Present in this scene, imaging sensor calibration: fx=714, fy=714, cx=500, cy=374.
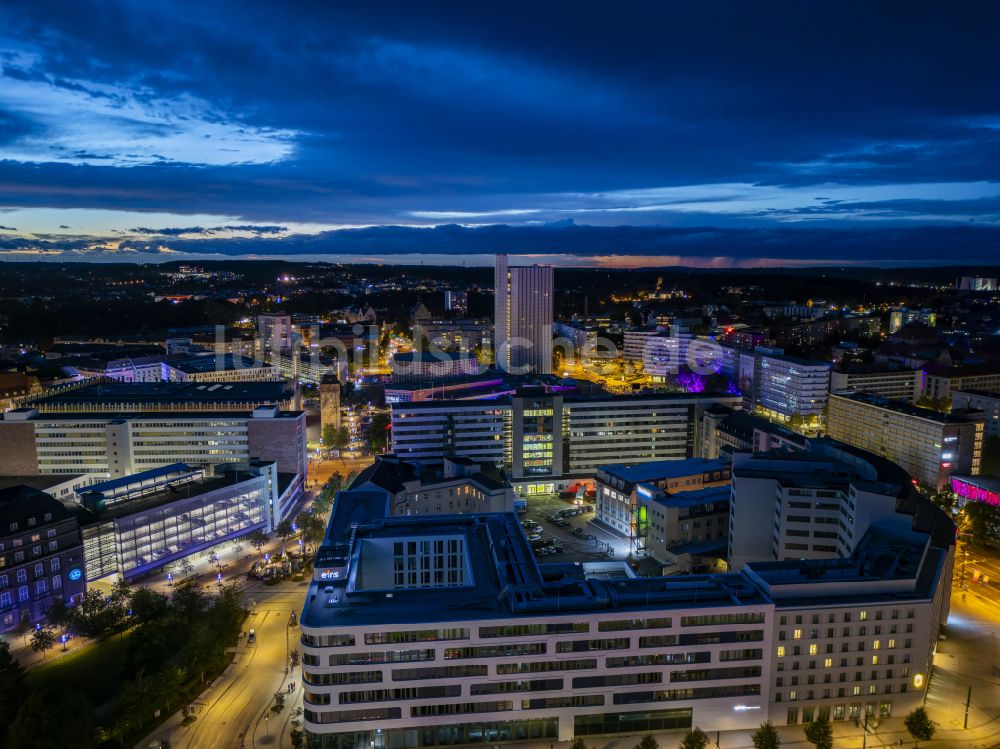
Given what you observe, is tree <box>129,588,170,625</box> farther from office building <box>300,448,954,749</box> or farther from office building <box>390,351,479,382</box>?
office building <box>390,351,479,382</box>

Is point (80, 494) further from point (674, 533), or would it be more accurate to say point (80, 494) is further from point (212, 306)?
point (212, 306)

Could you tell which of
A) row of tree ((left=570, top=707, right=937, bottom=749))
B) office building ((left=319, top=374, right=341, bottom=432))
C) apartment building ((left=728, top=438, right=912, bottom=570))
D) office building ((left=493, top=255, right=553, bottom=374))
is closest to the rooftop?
office building ((left=319, top=374, right=341, bottom=432))

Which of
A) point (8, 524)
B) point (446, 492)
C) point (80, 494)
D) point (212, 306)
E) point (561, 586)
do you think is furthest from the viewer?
point (212, 306)

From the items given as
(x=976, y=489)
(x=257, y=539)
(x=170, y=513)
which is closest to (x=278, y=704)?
(x=170, y=513)

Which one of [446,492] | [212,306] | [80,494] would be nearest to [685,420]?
[446,492]

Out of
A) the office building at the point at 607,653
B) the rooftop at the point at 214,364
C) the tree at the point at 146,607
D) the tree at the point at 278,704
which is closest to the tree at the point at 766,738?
the office building at the point at 607,653

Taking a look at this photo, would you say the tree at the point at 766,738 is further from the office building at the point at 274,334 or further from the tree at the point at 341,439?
the office building at the point at 274,334

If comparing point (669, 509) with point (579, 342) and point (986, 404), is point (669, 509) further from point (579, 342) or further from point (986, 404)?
point (579, 342)
